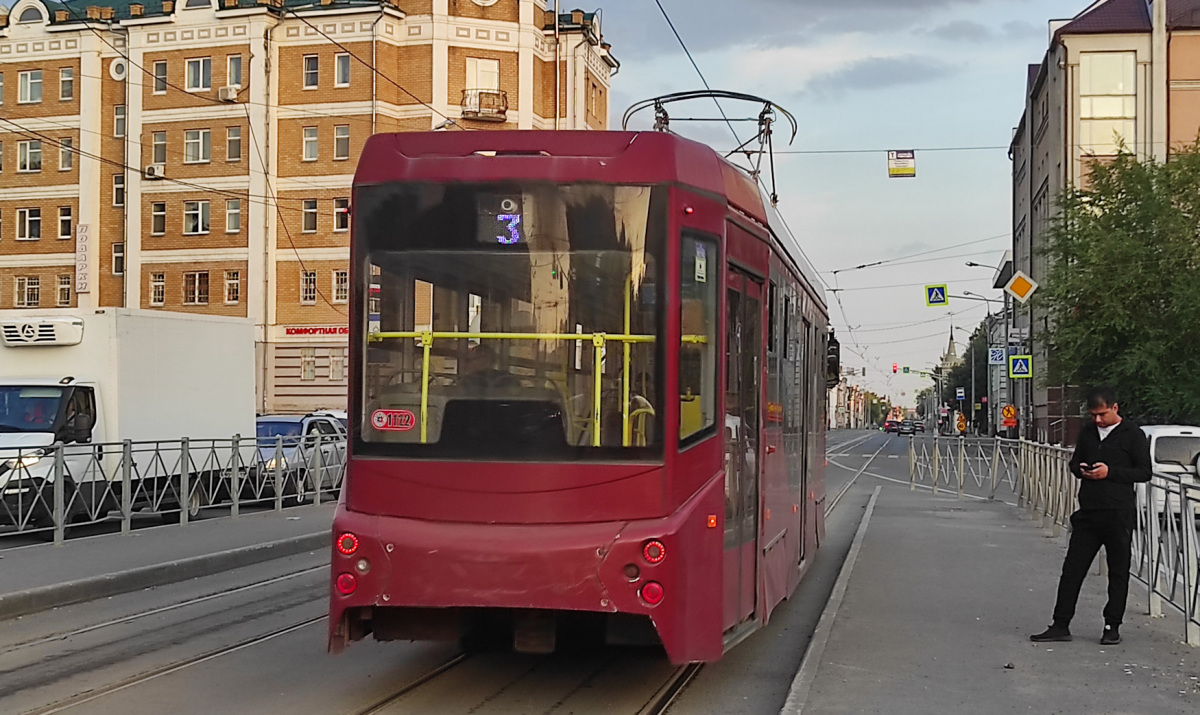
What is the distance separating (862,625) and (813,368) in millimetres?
2843

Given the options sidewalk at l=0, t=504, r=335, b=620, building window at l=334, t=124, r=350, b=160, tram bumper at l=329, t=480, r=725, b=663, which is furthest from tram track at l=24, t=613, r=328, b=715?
building window at l=334, t=124, r=350, b=160

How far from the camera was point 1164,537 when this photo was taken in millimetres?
10695

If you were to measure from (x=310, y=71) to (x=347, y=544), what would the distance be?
156 feet

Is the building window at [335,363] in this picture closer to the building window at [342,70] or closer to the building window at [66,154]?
the building window at [342,70]

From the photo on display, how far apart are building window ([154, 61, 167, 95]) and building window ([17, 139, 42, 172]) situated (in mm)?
6246

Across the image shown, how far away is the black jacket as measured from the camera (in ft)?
31.1

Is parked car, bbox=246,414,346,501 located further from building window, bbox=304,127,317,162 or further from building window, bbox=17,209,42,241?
building window, bbox=17,209,42,241

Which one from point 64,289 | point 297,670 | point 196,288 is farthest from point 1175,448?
point 64,289

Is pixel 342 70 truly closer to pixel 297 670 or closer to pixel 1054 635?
pixel 297 670

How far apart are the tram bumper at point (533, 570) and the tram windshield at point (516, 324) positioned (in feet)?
1.32

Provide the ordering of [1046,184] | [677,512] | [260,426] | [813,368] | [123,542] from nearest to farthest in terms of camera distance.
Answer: [677,512]
[813,368]
[123,542]
[260,426]
[1046,184]

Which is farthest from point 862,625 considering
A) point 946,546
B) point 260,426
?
point 260,426

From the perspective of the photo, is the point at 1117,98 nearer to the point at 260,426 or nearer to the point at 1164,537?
the point at 260,426

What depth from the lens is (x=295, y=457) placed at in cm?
2294
